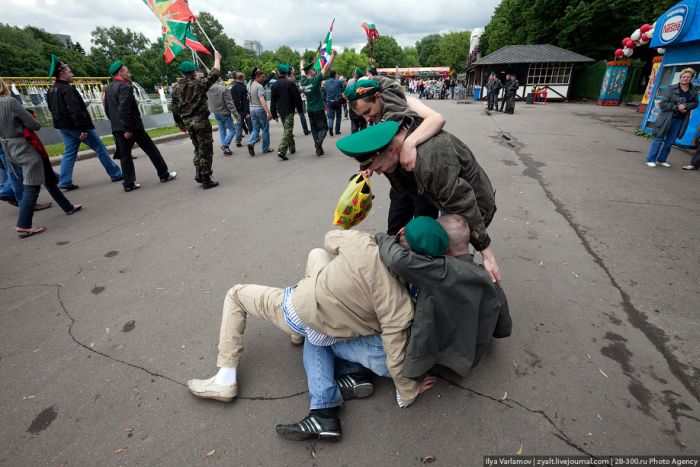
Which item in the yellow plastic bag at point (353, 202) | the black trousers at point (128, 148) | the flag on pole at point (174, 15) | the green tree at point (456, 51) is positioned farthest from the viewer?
the green tree at point (456, 51)

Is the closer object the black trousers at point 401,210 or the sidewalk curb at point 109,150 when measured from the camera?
the black trousers at point 401,210

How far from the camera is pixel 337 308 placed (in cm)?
189

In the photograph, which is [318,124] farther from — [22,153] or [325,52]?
[22,153]

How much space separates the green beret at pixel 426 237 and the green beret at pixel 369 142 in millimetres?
472

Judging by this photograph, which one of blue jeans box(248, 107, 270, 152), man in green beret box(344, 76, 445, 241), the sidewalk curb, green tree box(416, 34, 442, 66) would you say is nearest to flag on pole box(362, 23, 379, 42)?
the sidewalk curb

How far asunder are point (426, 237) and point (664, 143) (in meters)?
7.93

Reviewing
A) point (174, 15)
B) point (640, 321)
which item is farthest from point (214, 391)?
point (174, 15)

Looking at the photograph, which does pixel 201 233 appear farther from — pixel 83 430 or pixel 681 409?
pixel 681 409

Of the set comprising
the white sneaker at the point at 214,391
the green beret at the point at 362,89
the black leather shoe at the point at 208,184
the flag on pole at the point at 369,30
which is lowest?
the white sneaker at the point at 214,391

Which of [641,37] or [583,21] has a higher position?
[583,21]

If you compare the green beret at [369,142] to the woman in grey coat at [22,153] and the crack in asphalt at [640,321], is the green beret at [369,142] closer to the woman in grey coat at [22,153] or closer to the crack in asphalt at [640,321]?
the crack in asphalt at [640,321]

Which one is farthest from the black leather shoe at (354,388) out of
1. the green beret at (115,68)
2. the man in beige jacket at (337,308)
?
the green beret at (115,68)

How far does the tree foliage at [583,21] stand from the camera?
20.9 metres

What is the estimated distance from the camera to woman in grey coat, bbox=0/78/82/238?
4.35 metres
